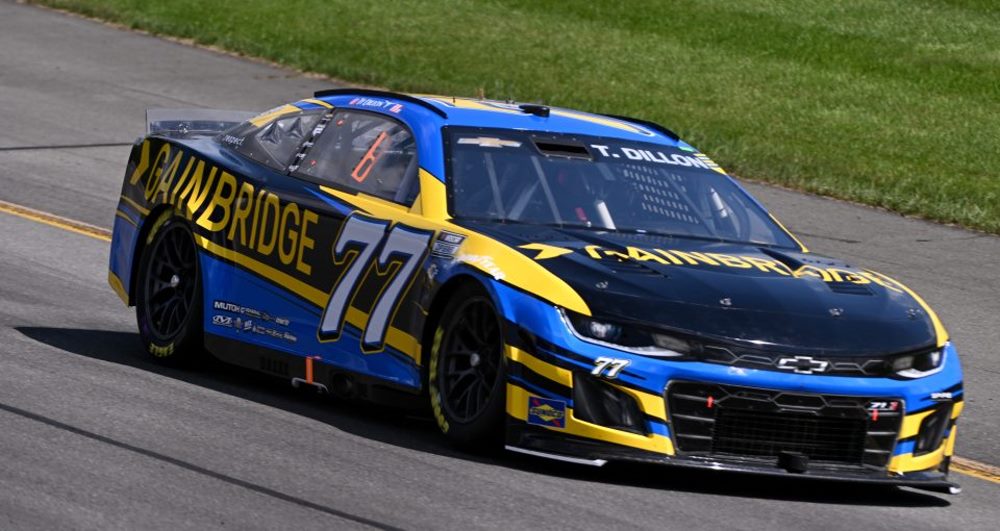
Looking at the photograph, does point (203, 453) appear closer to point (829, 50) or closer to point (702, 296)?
point (702, 296)

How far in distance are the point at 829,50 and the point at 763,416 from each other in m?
17.4

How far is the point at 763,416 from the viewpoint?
7242 millimetres

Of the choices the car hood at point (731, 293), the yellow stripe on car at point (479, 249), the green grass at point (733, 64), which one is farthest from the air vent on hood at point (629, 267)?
the green grass at point (733, 64)

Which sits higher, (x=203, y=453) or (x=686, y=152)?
(x=686, y=152)

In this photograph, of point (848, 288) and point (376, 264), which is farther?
point (376, 264)

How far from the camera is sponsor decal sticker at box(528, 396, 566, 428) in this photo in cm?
727

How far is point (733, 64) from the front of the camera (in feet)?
76.7

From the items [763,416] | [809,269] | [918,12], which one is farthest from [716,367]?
[918,12]

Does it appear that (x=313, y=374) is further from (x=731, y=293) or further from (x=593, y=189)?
(x=731, y=293)

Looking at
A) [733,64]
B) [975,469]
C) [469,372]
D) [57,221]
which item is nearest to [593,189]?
[469,372]

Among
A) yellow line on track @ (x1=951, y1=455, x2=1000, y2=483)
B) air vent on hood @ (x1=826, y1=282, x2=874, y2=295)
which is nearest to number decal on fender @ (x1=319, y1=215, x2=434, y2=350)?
air vent on hood @ (x1=826, y1=282, x2=874, y2=295)

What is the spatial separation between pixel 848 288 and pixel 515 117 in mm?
1903

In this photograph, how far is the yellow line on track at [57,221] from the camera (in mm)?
13602

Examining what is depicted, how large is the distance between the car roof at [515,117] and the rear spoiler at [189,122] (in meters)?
0.99
